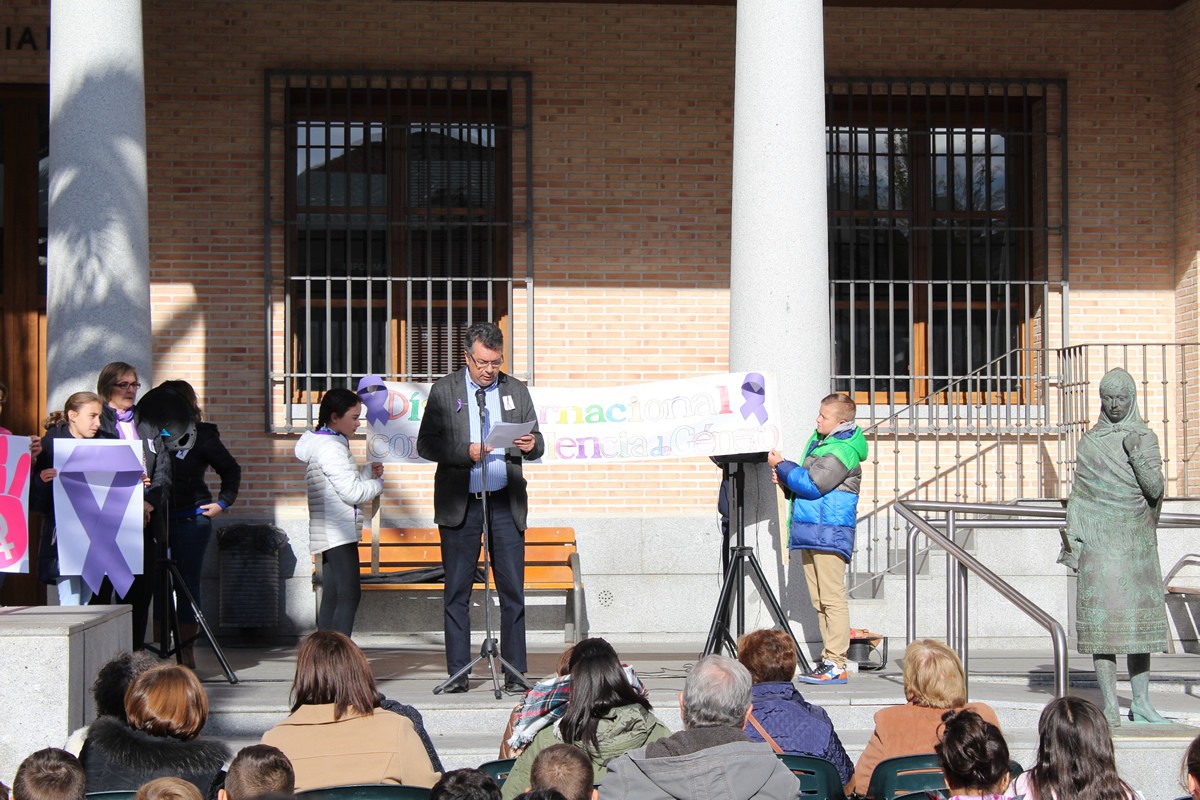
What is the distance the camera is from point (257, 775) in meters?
3.82

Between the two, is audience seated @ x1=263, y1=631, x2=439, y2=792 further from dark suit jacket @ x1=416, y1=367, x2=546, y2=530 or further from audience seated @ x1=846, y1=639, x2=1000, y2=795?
dark suit jacket @ x1=416, y1=367, x2=546, y2=530

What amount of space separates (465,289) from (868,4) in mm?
3975

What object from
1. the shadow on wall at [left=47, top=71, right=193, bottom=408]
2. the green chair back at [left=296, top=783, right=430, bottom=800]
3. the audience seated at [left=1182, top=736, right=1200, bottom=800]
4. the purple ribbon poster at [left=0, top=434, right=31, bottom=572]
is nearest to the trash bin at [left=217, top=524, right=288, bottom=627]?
the shadow on wall at [left=47, top=71, right=193, bottom=408]

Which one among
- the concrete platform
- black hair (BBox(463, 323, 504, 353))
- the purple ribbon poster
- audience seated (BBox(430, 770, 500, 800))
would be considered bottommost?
the concrete platform

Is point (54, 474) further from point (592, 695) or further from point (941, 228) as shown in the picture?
point (941, 228)

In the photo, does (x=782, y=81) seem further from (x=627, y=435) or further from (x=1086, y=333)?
(x=1086, y=333)

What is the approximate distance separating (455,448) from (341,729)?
3.25 meters

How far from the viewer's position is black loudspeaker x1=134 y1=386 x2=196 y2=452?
26.2 feet

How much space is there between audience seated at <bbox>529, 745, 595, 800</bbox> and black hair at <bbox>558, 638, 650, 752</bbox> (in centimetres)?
60

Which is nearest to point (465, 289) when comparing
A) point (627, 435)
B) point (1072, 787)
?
point (627, 435)

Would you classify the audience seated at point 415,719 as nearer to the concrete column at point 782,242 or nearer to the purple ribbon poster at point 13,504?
the purple ribbon poster at point 13,504

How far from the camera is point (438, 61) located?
39.1ft

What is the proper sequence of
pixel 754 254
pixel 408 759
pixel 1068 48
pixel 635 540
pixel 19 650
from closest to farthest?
1. pixel 408 759
2. pixel 19 650
3. pixel 754 254
4. pixel 635 540
5. pixel 1068 48

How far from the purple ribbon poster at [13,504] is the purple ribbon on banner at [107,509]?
1.26 feet
